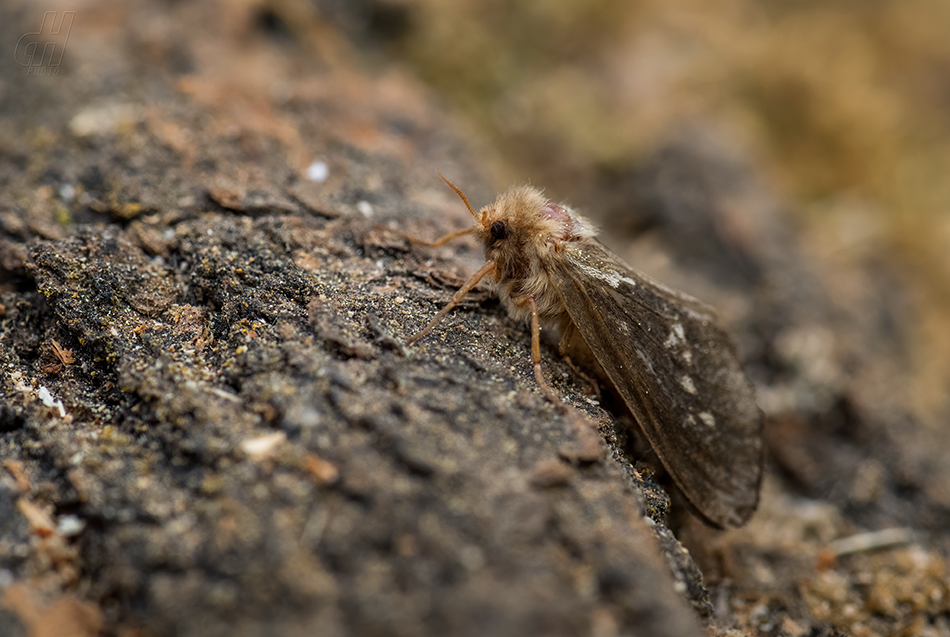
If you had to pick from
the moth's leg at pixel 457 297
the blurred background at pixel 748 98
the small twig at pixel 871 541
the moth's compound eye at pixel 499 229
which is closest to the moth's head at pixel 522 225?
the moth's compound eye at pixel 499 229

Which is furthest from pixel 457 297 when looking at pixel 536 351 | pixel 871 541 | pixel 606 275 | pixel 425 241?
pixel 871 541

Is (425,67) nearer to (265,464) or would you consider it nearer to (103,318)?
(103,318)

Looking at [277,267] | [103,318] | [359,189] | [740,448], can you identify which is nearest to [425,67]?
[359,189]

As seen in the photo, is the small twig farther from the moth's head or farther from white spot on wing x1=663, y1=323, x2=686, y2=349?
the moth's head

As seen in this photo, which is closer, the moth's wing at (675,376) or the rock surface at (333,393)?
the rock surface at (333,393)

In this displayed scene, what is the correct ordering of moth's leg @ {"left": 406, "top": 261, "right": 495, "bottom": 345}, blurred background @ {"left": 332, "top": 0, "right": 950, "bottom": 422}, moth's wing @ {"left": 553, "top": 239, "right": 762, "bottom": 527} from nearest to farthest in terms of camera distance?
moth's leg @ {"left": 406, "top": 261, "right": 495, "bottom": 345}
moth's wing @ {"left": 553, "top": 239, "right": 762, "bottom": 527}
blurred background @ {"left": 332, "top": 0, "right": 950, "bottom": 422}

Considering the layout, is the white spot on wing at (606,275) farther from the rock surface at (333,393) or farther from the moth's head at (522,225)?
the rock surface at (333,393)

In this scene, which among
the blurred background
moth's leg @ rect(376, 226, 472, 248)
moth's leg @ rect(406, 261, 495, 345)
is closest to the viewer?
moth's leg @ rect(406, 261, 495, 345)

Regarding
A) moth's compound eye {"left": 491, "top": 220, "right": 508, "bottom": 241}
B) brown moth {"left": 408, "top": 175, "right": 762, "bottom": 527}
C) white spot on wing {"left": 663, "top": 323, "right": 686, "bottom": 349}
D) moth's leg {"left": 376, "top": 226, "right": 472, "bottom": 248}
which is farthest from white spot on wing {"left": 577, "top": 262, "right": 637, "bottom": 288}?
moth's leg {"left": 376, "top": 226, "right": 472, "bottom": 248}
